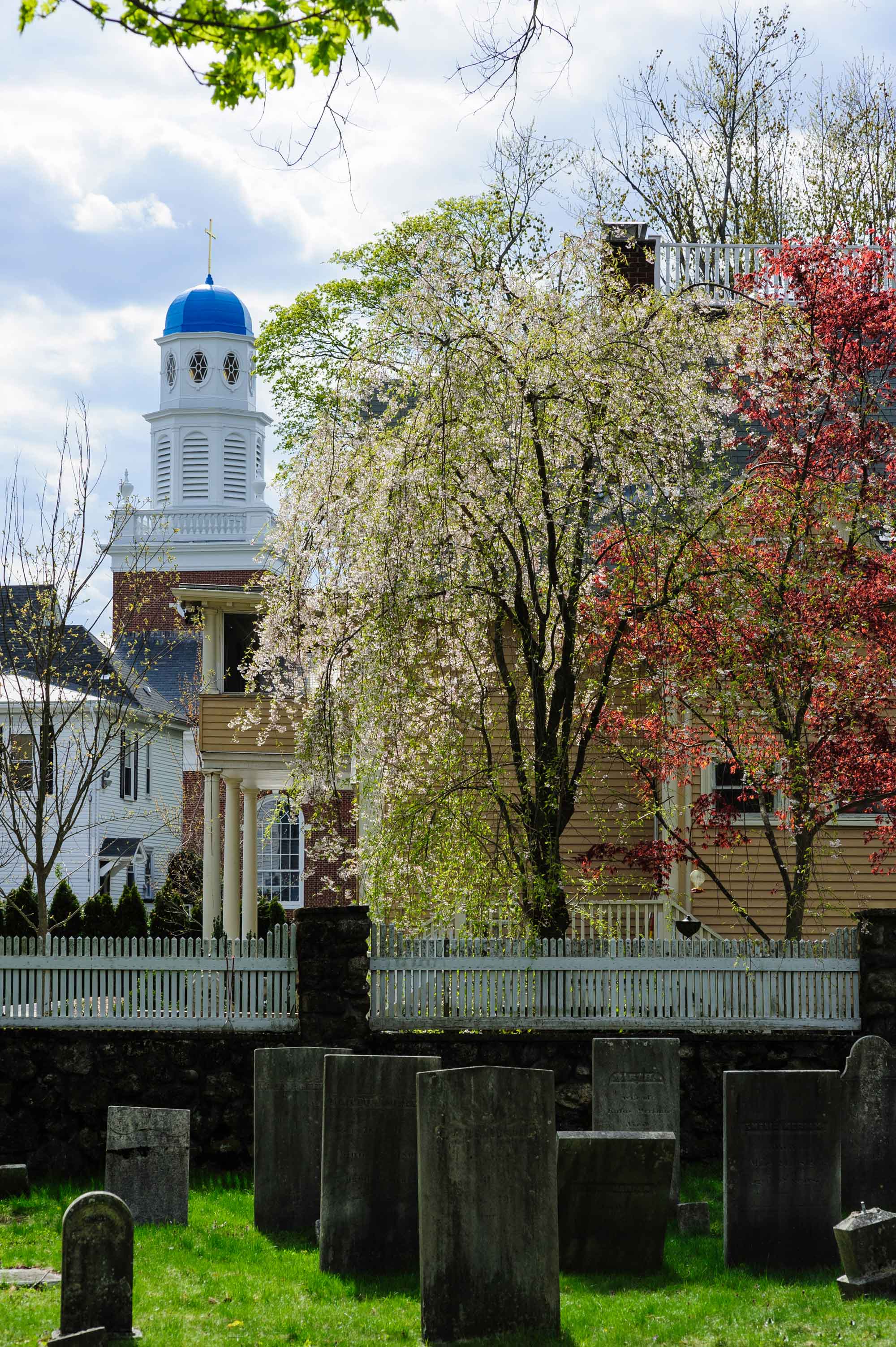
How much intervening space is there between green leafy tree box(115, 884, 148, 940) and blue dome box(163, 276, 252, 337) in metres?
27.7

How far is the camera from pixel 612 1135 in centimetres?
804

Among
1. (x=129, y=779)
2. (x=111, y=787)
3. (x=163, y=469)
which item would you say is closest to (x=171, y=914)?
(x=111, y=787)

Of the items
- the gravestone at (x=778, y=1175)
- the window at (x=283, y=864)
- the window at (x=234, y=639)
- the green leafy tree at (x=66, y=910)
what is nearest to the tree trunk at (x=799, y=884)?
the gravestone at (x=778, y=1175)

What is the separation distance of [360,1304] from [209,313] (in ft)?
144

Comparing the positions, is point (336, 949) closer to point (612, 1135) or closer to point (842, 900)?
point (612, 1135)

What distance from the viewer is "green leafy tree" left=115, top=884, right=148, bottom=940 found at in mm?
23734

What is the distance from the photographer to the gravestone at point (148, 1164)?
9195 millimetres

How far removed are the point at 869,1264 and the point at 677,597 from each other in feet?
20.5

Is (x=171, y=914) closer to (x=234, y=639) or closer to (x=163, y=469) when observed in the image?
(x=234, y=639)


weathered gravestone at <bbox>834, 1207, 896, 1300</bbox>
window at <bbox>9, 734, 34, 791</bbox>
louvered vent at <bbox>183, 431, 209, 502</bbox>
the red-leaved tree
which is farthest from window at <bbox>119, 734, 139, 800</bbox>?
weathered gravestone at <bbox>834, 1207, 896, 1300</bbox>

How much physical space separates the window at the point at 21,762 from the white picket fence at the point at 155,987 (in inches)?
171

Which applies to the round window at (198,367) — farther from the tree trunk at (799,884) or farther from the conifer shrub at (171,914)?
the tree trunk at (799,884)

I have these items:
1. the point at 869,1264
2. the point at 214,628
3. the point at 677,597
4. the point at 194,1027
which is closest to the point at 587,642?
the point at 677,597

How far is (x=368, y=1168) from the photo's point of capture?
8156mm
